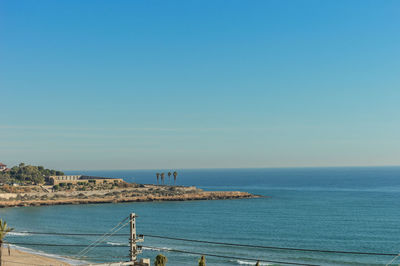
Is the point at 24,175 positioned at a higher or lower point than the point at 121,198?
higher

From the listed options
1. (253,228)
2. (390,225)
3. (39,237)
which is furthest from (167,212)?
(390,225)

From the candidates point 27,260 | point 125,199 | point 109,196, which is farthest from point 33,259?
point 109,196

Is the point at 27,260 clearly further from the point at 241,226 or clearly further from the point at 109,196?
the point at 109,196

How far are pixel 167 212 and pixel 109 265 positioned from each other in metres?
78.8

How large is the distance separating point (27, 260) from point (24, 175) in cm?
11597

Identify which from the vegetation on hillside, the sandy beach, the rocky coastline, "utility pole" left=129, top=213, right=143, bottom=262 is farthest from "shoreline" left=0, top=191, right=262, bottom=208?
"utility pole" left=129, top=213, right=143, bottom=262

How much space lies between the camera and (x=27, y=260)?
1889 inches

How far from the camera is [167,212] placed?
98.1 meters

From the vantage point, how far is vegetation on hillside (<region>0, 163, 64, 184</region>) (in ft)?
494

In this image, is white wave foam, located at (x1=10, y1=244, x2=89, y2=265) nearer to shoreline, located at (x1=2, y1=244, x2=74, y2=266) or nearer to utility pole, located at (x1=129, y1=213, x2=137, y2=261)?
shoreline, located at (x1=2, y1=244, x2=74, y2=266)

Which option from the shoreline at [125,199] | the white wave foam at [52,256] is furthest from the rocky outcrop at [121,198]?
the white wave foam at [52,256]

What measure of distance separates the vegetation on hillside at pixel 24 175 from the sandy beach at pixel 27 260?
343 ft

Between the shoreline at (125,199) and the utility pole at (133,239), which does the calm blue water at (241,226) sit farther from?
the utility pole at (133,239)

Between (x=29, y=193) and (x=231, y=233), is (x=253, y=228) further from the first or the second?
(x=29, y=193)
